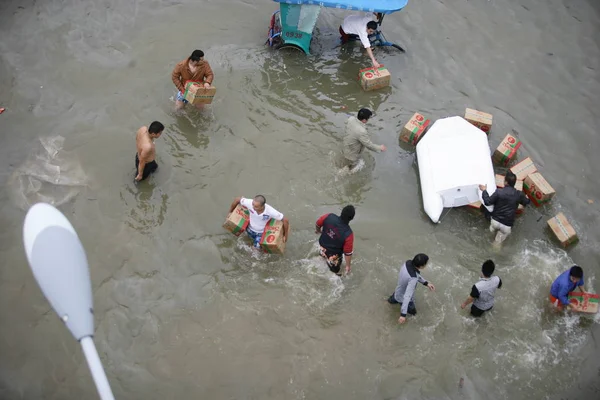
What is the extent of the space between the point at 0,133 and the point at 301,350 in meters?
6.33

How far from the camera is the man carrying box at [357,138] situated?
24.3ft

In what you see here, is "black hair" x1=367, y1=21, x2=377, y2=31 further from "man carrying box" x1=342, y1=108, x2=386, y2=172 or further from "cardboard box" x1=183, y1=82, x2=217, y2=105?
"cardboard box" x1=183, y1=82, x2=217, y2=105

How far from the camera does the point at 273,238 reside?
6621 millimetres

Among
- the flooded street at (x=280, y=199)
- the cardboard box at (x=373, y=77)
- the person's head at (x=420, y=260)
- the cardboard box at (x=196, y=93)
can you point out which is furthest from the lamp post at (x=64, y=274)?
the cardboard box at (x=373, y=77)

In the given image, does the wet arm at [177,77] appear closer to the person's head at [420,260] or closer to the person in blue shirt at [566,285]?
the person's head at [420,260]

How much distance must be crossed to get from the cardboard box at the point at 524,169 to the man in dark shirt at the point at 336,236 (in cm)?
348

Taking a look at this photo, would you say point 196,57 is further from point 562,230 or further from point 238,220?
point 562,230

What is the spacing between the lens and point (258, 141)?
338 inches

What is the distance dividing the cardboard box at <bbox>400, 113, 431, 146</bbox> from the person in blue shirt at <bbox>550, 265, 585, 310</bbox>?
3326 mm

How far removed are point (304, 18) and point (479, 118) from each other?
3.83m

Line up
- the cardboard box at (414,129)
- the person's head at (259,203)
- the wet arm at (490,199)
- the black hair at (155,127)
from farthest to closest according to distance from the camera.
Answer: the cardboard box at (414,129) → the wet arm at (490,199) → the black hair at (155,127) → the person's head at (259,203)

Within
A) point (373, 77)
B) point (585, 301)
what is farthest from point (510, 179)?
point (373, 77)

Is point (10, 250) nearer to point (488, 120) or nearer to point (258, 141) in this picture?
point (258, 141)

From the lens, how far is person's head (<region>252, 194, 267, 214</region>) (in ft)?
20.6
